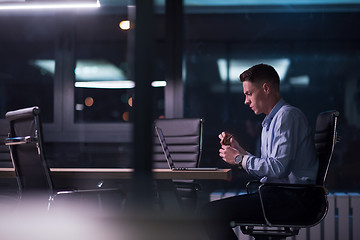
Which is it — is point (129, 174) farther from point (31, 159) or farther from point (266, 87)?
point (266, 87)

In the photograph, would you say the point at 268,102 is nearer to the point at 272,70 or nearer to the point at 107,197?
the point at 272,70

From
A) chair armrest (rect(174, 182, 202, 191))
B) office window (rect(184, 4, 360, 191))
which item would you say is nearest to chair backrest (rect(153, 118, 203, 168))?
chair armrest (rect(174, 182, 202, 191))

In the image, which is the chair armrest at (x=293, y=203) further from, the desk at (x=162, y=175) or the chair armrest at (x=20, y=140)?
the chair armrest at (x=20, y=140)

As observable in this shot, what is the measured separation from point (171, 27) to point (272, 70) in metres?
2.28

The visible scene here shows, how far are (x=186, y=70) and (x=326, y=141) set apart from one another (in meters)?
2.66

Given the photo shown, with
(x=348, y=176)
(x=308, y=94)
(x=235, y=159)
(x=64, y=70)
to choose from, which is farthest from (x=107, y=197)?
(x=308, y=94)

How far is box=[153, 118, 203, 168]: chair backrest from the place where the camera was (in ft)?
13.0

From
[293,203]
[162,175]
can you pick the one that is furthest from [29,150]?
[293,203]

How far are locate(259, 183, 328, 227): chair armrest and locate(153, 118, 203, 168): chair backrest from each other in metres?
1.47

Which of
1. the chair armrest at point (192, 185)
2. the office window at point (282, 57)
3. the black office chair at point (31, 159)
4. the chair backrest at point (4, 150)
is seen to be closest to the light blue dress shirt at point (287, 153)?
the black office chair at point (31, 159)

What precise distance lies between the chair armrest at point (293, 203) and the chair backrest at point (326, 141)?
0.45 ft

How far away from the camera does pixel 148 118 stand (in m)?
1.28

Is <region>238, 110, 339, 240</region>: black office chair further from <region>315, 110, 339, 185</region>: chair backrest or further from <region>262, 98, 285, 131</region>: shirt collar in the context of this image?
<region>262, 98, 285, 131</region>: shirt collar

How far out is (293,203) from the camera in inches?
99.6
